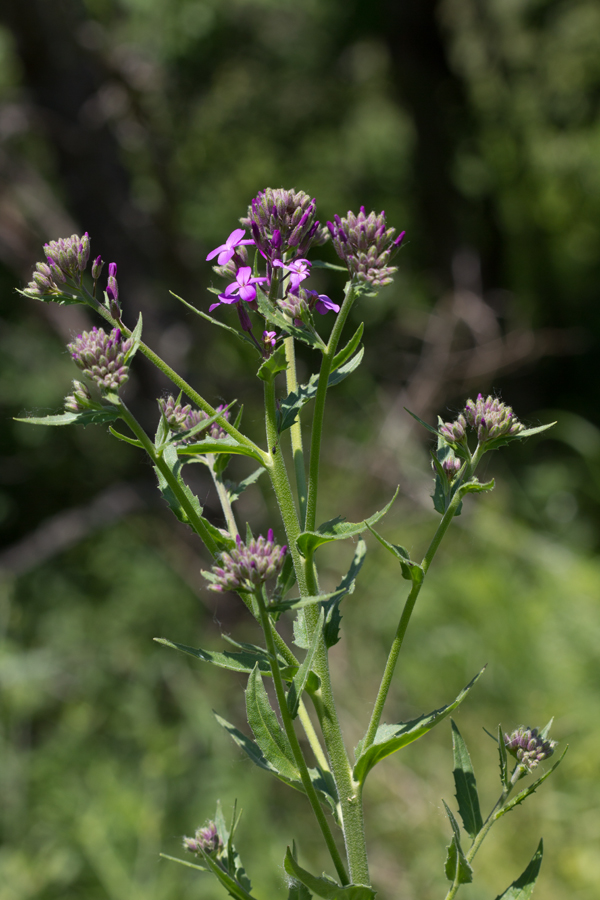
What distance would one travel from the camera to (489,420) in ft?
3.10

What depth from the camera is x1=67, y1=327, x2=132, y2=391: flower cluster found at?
834 mm

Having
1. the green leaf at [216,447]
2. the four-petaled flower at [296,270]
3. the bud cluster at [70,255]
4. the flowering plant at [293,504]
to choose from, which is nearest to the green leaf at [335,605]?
the flowering plant at [293,504]

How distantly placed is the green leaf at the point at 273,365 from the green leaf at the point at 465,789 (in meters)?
0.53

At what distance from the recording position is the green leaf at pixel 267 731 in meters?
0.83

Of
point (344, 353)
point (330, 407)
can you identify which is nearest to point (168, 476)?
point (344, 353)

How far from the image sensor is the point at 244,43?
664 centimetres

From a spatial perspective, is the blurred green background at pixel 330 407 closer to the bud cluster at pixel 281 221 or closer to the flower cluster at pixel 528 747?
the flower cluster at pixel 528 747

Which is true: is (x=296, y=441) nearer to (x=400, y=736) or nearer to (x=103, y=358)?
(x=103, y=358)

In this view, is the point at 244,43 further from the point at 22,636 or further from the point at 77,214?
the point at 22,636

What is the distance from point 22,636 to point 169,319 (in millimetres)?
2722

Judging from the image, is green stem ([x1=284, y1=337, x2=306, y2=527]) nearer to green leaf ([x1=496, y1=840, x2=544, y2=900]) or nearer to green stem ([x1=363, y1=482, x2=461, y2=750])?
green stem ([x1=363, y1=482, x2=461, y2=750])

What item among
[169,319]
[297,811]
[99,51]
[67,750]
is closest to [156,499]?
[169,319]

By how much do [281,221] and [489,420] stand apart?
387mm

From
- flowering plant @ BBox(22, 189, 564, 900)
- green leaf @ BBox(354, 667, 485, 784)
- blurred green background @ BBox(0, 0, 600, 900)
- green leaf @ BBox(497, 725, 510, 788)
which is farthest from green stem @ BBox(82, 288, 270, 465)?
blurred green background @ BBox(0, 0, 600, 900)
